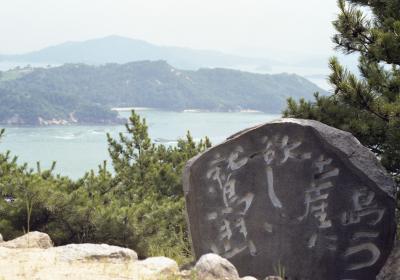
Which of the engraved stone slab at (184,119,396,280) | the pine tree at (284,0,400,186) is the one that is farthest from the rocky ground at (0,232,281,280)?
the pine tree at (284,0,400,186)

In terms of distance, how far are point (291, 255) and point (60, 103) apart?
283 feet

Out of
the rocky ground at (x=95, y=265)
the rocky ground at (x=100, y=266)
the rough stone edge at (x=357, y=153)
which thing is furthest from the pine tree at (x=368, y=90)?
the rocky ground at (x=95, y=265)

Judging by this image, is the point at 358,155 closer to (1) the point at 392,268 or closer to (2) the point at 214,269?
(1) the point at 392,268

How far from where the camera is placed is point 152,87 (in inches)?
4060

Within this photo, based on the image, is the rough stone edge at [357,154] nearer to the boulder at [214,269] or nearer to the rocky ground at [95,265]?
the rocky ground at [95,265]

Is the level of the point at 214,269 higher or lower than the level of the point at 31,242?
higher

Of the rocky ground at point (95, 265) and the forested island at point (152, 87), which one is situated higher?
the forested island at point (152, 87)

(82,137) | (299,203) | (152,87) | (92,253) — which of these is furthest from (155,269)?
(152,87)

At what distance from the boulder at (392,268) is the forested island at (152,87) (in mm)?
83366

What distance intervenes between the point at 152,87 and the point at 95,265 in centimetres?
9984

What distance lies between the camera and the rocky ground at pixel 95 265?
3844 mm

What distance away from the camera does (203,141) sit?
11375 mm

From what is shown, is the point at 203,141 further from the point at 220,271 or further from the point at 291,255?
the point at 220,271

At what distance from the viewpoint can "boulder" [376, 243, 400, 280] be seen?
433 cm
